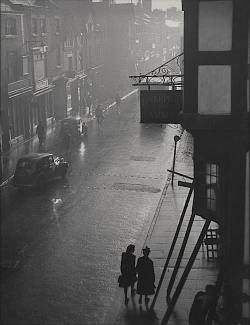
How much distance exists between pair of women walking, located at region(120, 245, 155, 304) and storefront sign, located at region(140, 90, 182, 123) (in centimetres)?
281

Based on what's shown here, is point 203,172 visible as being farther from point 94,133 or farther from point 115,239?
point 94,133

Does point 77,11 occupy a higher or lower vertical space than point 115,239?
higher

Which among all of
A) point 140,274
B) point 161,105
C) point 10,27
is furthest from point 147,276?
point 10,27

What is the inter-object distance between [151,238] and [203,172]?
18.9 feet

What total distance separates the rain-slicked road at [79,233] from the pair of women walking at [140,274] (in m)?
0.54

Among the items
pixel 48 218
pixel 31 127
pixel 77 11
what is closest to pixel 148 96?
pixel 48 218

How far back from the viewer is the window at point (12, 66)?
33.0 m

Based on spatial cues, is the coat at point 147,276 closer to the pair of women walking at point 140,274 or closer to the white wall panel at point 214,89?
the pair of women walking at point 140,274

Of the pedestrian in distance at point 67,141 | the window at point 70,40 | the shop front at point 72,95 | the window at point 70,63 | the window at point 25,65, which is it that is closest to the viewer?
the pedestrian in distance at point 67,141

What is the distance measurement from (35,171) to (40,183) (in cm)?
53

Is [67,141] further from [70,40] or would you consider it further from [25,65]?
[70,40]

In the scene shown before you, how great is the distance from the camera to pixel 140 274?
12938 millimetres

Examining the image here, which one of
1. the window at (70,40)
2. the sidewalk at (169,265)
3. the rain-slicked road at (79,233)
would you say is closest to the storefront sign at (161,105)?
the sidewalk at (169,265)

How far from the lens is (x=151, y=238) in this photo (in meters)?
17.3
